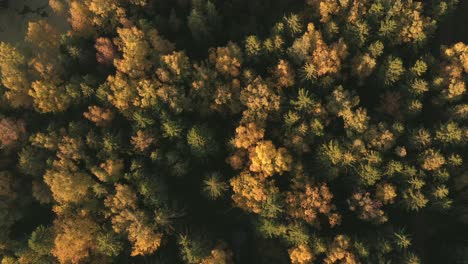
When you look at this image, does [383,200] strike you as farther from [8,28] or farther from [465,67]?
[8,28]

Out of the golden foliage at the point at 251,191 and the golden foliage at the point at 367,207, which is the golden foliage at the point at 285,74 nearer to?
the golden foliage at the point at 251,191

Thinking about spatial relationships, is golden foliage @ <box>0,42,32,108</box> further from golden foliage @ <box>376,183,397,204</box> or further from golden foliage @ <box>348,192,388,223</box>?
golden foliage @ <box>376,183,397,204</box>

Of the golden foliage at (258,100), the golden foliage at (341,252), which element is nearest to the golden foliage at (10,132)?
the golden foliage at (258,100)

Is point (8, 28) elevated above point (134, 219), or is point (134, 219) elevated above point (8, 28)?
point (8, 28)

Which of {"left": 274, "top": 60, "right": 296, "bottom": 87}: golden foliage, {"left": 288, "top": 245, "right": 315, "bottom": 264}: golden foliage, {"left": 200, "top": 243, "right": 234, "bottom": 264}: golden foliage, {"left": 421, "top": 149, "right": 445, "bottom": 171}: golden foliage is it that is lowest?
{"left": 200, "top": 243, "right": 234, "bottom": 264}: golden foliage

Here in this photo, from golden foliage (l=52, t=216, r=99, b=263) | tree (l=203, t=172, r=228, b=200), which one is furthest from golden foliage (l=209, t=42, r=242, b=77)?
golden foliage (l=52, t=216, r=99, b=263)

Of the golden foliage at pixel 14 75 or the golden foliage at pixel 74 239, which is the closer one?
the golden foliage at pixel 74 239

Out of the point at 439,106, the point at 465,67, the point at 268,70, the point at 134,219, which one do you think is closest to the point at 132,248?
the point at 134,219

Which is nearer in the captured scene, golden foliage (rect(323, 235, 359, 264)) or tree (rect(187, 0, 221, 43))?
golden foliage (rect(323, 235, 359, 264))


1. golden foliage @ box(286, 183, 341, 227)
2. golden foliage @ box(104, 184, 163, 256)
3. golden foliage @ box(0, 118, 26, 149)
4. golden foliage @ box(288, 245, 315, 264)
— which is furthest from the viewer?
golden foliage @ box(0, 118, 26, 149)
